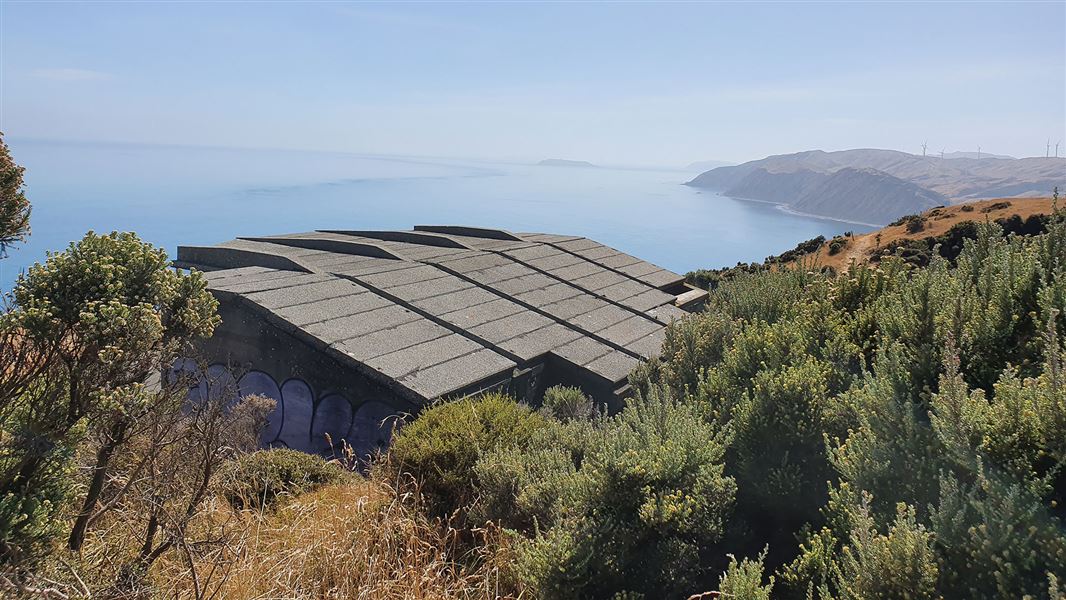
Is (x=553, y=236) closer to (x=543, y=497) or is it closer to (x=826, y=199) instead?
(x=543, y=497)

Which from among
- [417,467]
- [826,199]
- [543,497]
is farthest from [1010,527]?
[826,199]

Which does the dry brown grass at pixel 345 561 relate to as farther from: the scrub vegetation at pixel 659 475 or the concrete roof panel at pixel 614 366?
the concrete roof panel at pixel 614 366

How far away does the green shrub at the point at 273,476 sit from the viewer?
8312mm

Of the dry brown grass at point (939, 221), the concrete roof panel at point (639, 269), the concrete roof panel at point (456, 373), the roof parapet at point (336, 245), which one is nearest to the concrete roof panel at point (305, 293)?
the concrete roof panel at point (456, 373)

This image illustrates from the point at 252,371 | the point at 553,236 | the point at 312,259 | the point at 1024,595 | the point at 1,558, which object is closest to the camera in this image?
the point at 1024,595

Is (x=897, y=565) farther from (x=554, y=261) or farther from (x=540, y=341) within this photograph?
(x=554, y=261)

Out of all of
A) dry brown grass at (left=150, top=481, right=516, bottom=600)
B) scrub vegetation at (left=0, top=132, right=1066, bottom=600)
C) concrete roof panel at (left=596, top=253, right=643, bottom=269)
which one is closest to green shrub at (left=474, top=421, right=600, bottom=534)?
scrub vegetation at (left=0, top=132, right=1066, bottom=600)

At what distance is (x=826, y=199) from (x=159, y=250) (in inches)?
7600

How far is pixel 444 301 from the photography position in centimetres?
1730

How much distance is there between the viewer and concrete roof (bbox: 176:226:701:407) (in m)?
13.6

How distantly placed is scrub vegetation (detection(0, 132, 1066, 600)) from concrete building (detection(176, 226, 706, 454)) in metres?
3.02

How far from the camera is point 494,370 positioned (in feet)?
45.8

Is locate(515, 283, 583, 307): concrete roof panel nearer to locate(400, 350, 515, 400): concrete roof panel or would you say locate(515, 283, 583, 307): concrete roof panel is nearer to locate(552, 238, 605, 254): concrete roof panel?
locate(400, 350, 515, 400): concrete roof panel

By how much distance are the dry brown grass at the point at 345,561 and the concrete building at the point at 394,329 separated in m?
2.38
